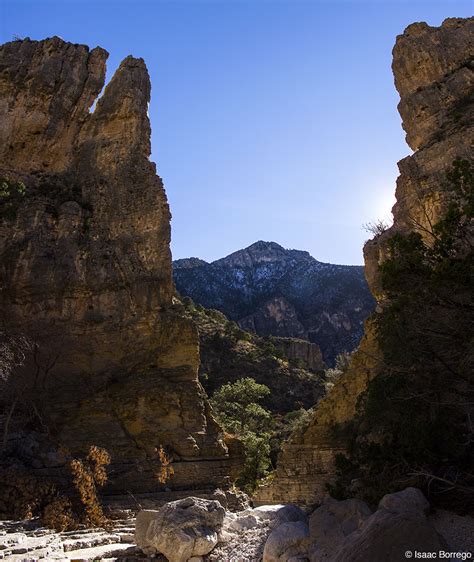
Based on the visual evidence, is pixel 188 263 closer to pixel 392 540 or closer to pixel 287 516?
pixel 287 516

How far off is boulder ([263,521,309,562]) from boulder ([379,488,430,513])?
1.43m

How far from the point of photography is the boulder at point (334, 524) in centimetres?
722

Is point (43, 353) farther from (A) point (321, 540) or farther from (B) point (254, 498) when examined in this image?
(A) point (321, 540)

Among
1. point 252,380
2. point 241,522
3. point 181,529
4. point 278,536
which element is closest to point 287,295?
point 252,380

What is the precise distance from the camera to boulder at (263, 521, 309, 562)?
24.5ft

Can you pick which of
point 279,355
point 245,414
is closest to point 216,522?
point 245,414

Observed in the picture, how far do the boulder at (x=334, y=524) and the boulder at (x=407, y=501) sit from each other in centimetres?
52

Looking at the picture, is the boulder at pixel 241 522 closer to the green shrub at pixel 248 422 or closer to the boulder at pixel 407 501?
the boulder at pixel 407 501

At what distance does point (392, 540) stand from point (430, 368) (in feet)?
13.7

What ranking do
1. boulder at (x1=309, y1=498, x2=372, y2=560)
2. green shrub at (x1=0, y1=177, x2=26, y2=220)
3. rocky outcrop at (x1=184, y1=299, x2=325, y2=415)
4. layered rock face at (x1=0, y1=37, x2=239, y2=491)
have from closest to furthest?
boulder at (x1=309, y1=498, x2=372, y2=560) < layered rock face at (x1=0, y1=37, x2=239, y2=491) < green shrub at (x1=0, y1=177, x2=26, y2=220) < rocky outcrop at (x1=184, y1=299, x2=325, y2=415)

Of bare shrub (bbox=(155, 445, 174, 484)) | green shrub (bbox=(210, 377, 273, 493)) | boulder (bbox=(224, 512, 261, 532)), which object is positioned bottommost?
green shrub (bbox=(210, 377, 273, 493))

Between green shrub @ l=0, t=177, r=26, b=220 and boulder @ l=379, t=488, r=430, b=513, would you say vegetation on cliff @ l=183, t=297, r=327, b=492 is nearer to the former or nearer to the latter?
green shrub @ l=0, t=177, r=26, b=220

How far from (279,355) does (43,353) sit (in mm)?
44846

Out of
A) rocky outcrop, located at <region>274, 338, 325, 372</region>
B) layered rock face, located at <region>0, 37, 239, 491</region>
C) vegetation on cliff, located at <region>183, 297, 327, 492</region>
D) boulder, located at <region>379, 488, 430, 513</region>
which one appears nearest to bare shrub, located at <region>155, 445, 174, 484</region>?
layered rock face, located at <region>0, 37, 239, 491</region>
